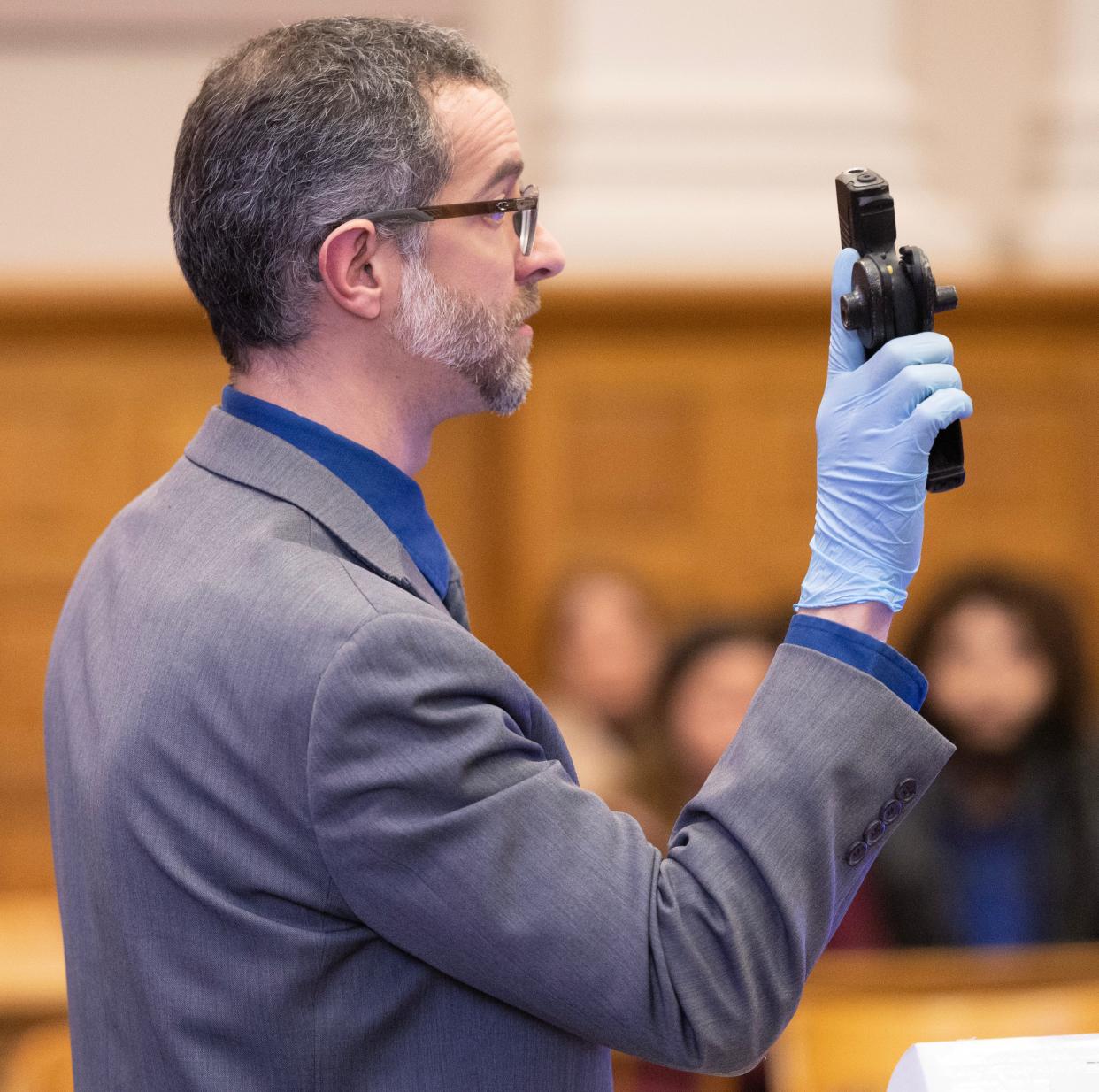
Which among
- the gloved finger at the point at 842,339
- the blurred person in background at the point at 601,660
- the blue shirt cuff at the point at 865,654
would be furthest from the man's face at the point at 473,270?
the blurred person in background at the point at 601,660

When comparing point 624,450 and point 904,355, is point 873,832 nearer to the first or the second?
point 904,355

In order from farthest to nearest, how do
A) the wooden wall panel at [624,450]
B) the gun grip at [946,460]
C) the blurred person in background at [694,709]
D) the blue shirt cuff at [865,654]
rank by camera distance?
1. the wooden wall panel at [624,450]
2. the blurred person in background at [694,709]
3. the gun grip at [946,460]
4. the blue shirt cuff at [865,654]

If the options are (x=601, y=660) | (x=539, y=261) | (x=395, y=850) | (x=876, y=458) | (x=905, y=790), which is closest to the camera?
(x=395, y=850)

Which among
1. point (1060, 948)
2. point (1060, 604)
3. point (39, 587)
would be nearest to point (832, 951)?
point (1060, 948)

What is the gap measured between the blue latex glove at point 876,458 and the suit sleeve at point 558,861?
0.51ft

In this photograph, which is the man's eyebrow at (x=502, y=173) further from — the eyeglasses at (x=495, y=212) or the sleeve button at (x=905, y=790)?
the sleeve button at (x=905, y=790)

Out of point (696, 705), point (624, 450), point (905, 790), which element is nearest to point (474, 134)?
point (905, 790)

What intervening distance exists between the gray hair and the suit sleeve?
0.36 m

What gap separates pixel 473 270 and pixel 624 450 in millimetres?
3068

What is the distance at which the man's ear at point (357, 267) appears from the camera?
127 centimetres

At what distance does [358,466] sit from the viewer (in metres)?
1.28

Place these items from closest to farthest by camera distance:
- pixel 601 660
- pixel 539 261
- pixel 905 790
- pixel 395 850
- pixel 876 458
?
pixel 395 850 < pixel 905 790 < pixel 876 458 < pixel 539 261 < pixel 601 660

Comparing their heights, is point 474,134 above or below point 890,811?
above

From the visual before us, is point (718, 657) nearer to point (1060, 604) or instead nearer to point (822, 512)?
point (1060, 604)
